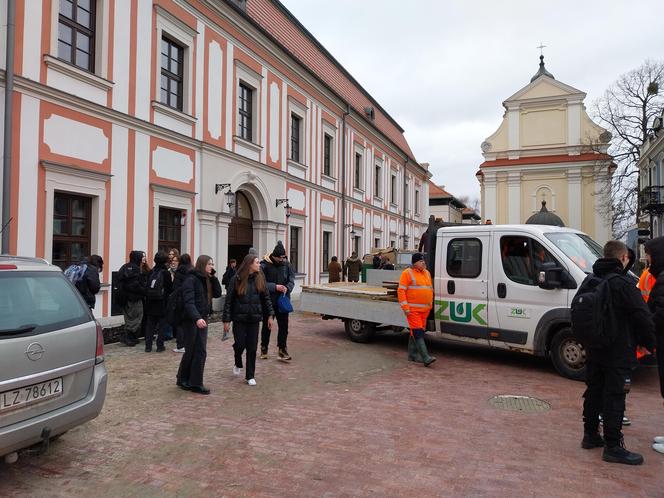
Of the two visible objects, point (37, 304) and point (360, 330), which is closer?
point (37, 304)

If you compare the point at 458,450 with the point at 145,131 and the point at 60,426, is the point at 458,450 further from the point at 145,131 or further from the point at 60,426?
the point at 145,131

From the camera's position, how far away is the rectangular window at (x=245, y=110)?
51.8ft

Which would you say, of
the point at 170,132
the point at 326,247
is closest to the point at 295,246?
the point at 326,247

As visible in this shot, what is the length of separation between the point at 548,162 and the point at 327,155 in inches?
927

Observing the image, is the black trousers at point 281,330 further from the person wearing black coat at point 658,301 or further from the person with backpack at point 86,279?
the person wearing black coat at point 658,301

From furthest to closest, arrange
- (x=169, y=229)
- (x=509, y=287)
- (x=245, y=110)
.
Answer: (x=245, y=110) → (x=169, y=229) → (x=509, y=287)

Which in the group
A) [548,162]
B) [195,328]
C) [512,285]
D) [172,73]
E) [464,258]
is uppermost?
[548,162]

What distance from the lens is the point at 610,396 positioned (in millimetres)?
4062

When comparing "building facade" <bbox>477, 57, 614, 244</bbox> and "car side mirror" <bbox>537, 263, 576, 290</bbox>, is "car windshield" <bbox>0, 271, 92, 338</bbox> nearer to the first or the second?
"car side mirror" <bbox>537, 263, 576, 290</bbox>

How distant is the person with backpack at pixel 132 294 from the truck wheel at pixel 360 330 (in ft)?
13.0

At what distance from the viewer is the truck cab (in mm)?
6820

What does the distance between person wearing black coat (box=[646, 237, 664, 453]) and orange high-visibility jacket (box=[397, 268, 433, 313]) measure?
3418 millimetres

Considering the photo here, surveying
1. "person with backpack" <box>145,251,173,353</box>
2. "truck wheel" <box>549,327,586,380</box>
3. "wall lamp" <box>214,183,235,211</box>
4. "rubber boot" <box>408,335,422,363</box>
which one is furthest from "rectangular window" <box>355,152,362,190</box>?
"truck wheel" <box>549,327,586,380</box>

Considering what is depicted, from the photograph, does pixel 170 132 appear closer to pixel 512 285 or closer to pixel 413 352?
pixel 413 352
